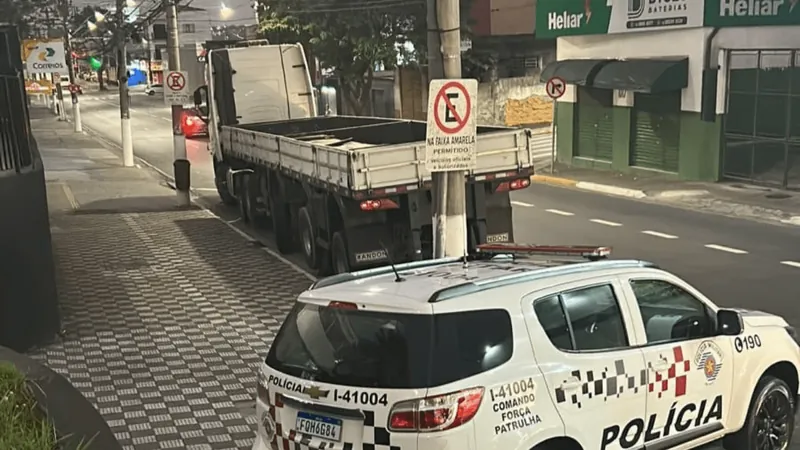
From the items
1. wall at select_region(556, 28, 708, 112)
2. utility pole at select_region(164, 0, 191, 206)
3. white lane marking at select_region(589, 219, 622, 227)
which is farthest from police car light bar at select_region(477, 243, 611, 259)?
wall at select_region(556, 28, 708, 112)

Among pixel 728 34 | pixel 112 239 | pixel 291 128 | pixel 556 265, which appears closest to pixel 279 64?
pixel 291 128

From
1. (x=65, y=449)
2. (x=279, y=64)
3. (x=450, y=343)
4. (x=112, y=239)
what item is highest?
(x=279, y=64)

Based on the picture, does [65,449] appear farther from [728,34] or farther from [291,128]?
[728,34]

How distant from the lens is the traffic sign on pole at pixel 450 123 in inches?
331

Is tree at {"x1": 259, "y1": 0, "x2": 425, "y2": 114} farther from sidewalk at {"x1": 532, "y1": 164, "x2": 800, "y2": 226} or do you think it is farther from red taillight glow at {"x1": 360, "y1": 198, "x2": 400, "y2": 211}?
red taillight glow at {"x1": 360, "y1": 198, "x2": 400, "y2": 211}

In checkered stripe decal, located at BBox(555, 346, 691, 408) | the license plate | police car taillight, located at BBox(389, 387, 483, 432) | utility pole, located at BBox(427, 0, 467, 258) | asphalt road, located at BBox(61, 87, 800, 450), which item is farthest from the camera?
asphalt road, located at BBox(61, 87, 800, 450)

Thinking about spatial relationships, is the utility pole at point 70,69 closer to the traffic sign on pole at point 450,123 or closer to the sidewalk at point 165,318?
the sidewalk at point 165,318

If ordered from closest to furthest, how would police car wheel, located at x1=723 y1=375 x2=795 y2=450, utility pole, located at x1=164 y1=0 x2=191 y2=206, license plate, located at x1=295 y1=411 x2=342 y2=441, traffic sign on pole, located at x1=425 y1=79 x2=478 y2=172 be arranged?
license plate, located at x1=295 y1=411 x2=342 y2=441
police car wheel, located at x1=723 y1=375 x2=795 y2=450
traffic sign on pole, located at x1=425 y1=79 x2=478 y2=172
utility pole, located at x1=164 y1=0 x2=191 y2=206

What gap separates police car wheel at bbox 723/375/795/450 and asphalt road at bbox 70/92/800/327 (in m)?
3.96

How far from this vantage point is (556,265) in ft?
18.6

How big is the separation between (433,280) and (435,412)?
1.01 meters

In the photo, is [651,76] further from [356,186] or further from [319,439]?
[319,439]

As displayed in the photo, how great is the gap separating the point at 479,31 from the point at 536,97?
3.67 meters

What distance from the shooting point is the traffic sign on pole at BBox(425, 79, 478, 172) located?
841cm
